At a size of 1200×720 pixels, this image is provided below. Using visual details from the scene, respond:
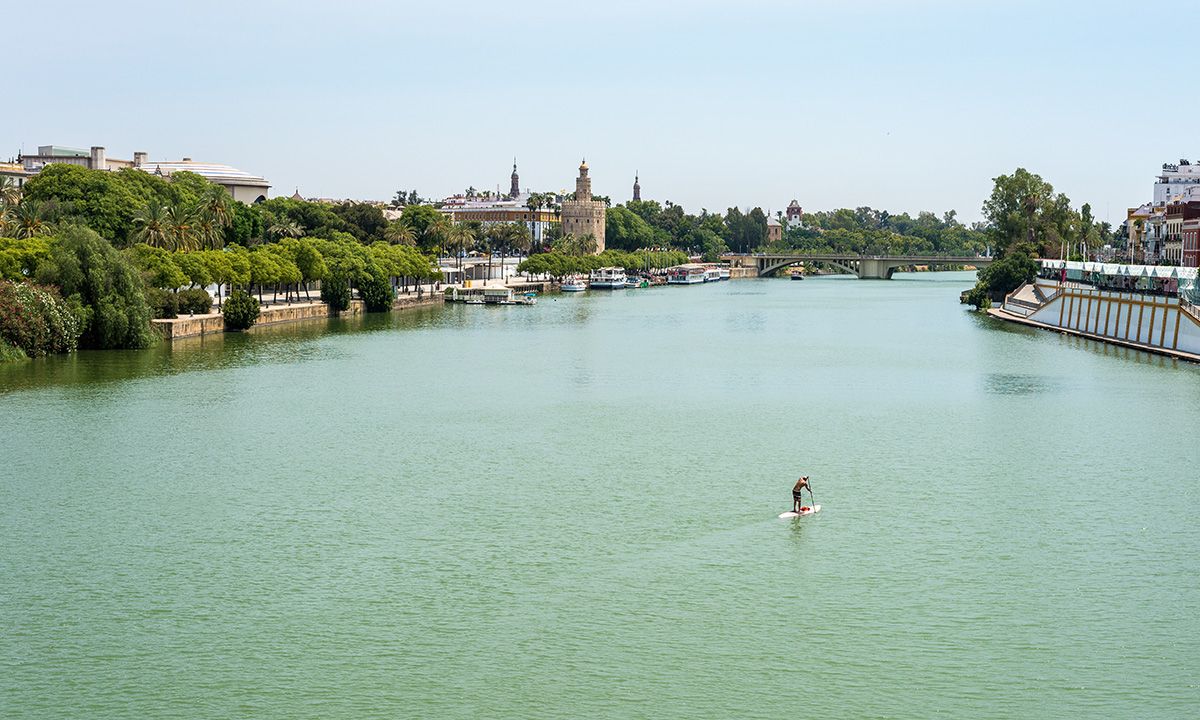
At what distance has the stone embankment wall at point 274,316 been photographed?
64.0 m

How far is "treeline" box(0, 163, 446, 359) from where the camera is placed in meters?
55.8

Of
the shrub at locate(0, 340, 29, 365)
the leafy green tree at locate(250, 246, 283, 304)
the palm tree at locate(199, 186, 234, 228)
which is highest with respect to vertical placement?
the palm tree at locate(199, 186, 234, 228)

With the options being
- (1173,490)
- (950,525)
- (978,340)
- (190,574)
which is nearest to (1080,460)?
(1173,490)

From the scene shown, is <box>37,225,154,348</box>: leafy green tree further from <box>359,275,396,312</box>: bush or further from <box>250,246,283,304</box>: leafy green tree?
<box>359,275,396,312</box>: bush

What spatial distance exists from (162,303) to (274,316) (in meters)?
13.1

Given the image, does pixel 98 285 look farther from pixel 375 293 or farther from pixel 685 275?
pixel 685 275

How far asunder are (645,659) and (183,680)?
6.32 meters

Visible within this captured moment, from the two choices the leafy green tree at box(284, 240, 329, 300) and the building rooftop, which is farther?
the building rooftop

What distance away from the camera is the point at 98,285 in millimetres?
56625

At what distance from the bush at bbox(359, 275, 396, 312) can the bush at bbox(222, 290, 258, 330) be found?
1885cm

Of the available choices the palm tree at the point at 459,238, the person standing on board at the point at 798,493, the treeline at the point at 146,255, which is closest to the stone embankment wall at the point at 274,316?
the treeline at the point at 146,255

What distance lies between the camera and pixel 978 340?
72438 mm

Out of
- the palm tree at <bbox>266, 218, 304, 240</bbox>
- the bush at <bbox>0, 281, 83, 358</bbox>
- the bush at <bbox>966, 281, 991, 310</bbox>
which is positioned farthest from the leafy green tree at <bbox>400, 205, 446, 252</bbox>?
the bush at <bbox>0, 281, 83, 358</bbox>

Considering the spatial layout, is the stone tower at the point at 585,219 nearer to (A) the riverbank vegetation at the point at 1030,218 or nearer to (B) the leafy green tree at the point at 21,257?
(A) the riverbank vegetation at the point at 1030,218
